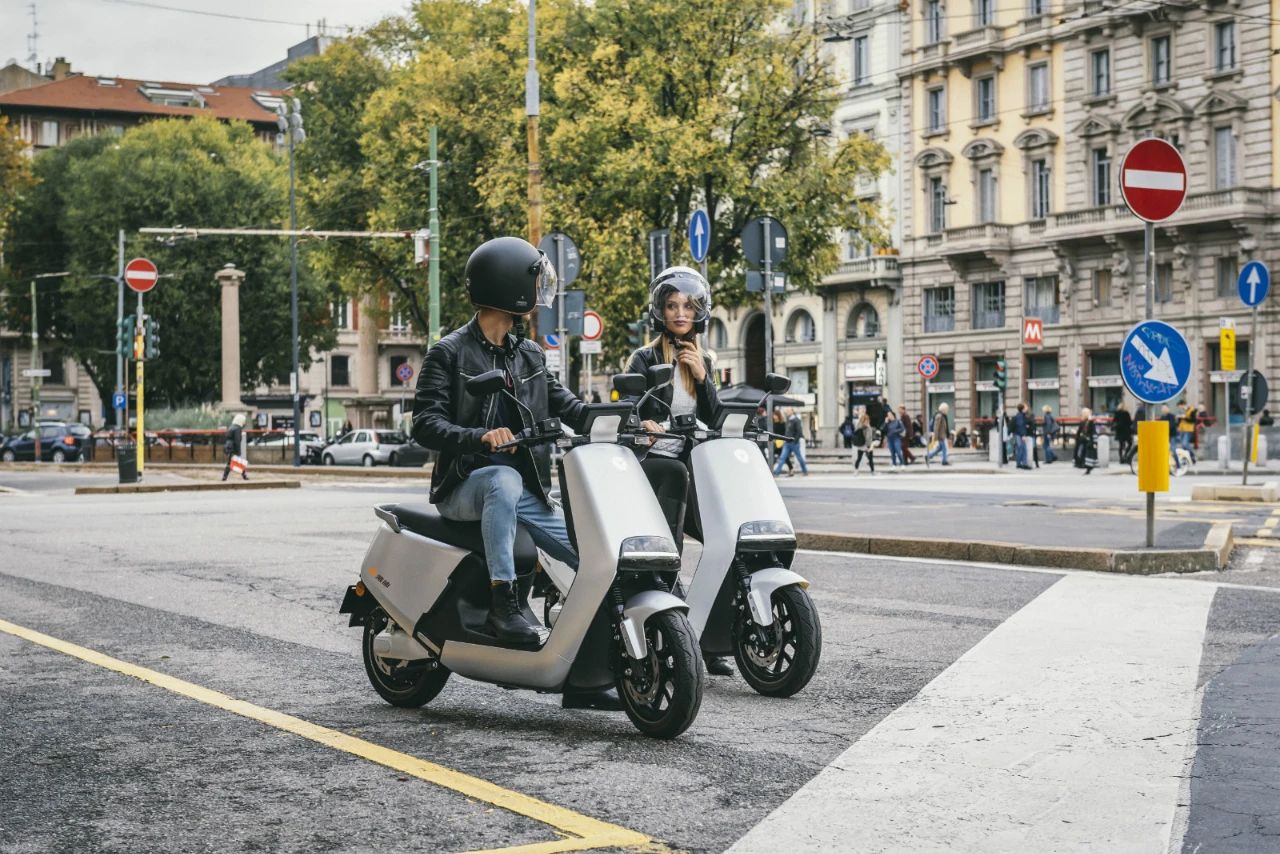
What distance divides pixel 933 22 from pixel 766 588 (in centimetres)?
5328

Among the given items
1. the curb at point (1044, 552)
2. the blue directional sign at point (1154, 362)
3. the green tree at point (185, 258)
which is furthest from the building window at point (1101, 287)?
the blue directional sign at point (1154, 362)

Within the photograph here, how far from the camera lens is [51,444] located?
61.6 m

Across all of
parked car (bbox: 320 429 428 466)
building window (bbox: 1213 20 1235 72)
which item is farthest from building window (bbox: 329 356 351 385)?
building window (bbox: 1213 20 1235 72)

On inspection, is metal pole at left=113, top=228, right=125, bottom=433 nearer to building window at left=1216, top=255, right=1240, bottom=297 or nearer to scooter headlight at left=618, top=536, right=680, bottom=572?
building window at left=1216, top=255, right=1240, bottom=297

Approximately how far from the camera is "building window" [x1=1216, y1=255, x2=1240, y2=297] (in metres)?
46.0

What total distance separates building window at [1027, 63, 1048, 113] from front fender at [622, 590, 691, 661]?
164 ft

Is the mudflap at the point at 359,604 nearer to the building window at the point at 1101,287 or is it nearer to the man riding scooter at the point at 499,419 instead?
the man riding scooter at the point at 499,419

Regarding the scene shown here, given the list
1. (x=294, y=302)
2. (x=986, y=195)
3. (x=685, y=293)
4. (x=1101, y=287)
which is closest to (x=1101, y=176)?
(x=1101, y=287)

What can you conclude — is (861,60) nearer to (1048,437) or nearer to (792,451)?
(1048,437)

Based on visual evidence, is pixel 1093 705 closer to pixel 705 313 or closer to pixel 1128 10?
pixel 705 313

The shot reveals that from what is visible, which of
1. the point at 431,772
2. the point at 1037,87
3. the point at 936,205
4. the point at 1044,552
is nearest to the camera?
the point at 431,772

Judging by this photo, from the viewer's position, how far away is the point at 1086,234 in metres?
49.9

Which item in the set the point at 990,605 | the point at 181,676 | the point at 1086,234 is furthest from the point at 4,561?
the point at 1086,234

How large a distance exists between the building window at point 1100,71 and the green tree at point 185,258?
30.1 m
